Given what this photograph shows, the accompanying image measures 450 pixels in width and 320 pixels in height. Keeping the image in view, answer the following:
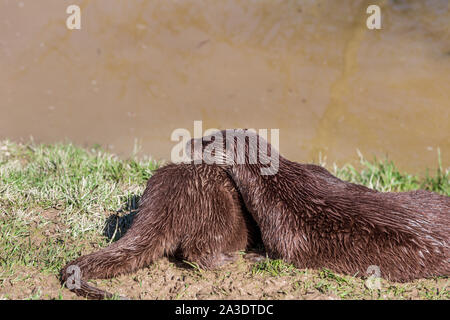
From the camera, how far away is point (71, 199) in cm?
300

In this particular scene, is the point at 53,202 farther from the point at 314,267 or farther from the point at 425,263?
the point at 425,263

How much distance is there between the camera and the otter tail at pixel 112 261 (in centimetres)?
217

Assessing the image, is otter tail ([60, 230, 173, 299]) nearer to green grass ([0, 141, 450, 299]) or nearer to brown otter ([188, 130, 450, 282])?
green grass ([0, 141, 450, 299])

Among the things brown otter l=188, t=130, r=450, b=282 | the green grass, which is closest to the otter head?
brown otter l=188, t=130, r=450, b=282

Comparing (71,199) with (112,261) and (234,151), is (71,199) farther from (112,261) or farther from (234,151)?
(234,151)

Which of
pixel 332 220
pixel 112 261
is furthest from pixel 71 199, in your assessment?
pixel 332 220

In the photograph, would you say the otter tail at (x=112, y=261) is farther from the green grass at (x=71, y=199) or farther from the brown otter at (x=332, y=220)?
the brown otter at (x=332, y=220)

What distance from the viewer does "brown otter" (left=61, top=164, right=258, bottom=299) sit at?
2311 mm

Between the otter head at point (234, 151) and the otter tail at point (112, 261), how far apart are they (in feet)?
1.58

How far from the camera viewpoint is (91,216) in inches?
115

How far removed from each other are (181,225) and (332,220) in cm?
69

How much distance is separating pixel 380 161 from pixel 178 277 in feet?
7.83

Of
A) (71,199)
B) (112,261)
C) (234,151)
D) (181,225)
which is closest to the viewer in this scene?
(112,261)
